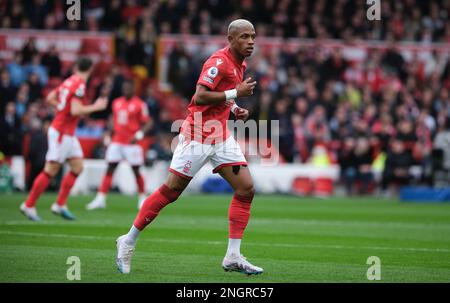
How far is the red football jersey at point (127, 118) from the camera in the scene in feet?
67.6

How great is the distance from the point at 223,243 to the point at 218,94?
3.75 metres

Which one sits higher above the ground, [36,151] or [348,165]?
[36,151]

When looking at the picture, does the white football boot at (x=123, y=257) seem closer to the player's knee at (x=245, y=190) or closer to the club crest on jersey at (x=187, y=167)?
the club crest on jersey at (x=187, y=167)

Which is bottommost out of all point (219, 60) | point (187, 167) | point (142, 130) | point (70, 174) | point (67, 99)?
point (70, 174)

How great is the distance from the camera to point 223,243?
13.0 metres

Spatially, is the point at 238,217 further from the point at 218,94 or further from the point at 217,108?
the point at 218,94

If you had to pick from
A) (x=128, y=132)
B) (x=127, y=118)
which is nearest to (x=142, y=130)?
(x=128, y=132)

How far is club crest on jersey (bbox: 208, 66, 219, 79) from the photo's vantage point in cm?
982

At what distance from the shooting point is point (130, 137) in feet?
67.8

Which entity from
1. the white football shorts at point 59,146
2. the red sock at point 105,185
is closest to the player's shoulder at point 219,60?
the white football shorts at point 59,146

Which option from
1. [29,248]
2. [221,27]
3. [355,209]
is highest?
[221,27]
